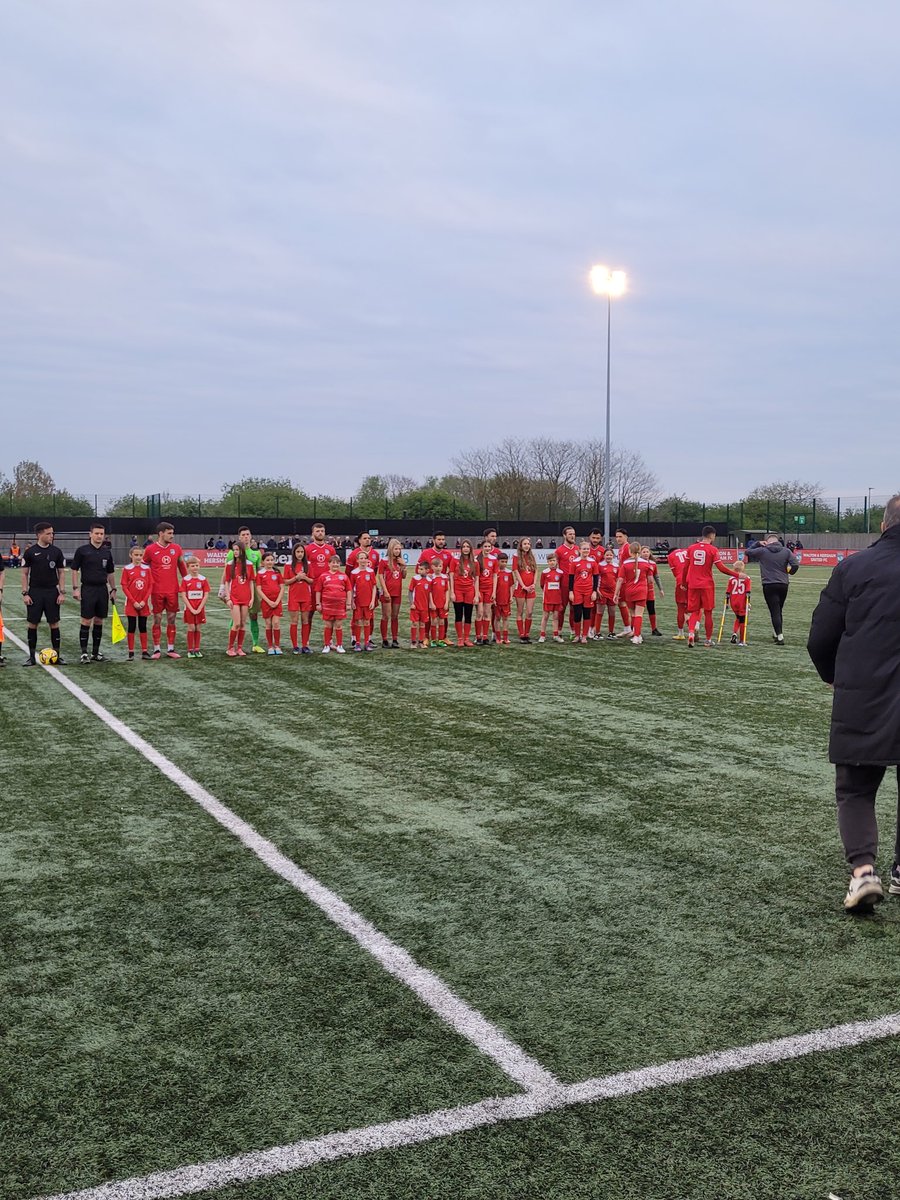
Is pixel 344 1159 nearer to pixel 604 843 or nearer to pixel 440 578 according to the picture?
pixel 604 843

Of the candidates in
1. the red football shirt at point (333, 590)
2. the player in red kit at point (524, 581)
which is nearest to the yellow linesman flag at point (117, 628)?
the red football shirt at point (333, 590)

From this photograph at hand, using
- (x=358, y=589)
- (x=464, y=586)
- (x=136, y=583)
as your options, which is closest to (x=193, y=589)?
(x=136, y=583)

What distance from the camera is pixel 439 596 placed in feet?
52.4

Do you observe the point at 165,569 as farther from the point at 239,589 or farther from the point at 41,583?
the point at 41,583

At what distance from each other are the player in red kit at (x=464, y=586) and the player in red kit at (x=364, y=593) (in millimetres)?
1388

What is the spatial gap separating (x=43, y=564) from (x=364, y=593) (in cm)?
457

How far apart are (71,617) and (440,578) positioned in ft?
33.4

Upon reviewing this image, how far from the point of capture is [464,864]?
5250 millimetres

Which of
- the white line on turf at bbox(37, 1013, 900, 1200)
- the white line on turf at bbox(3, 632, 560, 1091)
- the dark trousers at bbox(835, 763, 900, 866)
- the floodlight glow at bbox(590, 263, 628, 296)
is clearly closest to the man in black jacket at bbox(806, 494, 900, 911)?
the dark trousers at bbox(835, 763, 900, 866)

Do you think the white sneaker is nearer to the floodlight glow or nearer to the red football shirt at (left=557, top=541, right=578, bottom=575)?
the red football shirt at (left=557, top=541, right=578, bottom=575)

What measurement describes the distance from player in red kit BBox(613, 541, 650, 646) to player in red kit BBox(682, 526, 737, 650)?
29.3 inches

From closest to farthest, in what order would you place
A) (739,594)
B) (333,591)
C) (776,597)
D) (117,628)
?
(333,591)
(117,628)
(739,594)
(776,597)

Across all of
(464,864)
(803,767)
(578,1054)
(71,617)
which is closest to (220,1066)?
(578,1054)

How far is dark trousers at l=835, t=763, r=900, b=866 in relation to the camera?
4.38 meters
